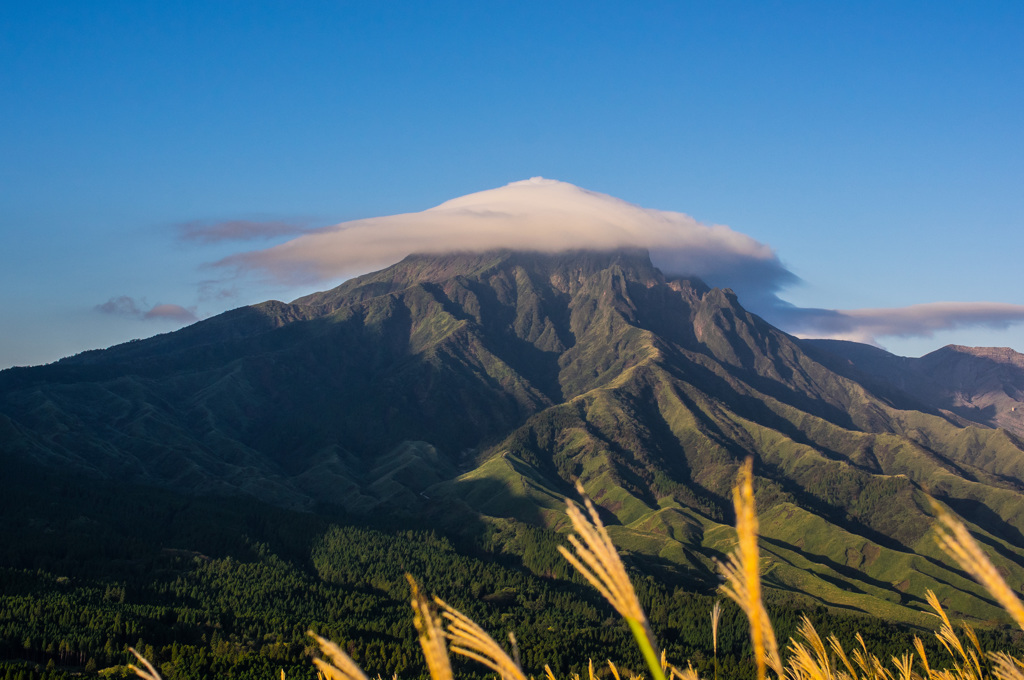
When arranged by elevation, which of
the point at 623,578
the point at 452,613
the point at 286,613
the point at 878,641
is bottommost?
the point at 878,641

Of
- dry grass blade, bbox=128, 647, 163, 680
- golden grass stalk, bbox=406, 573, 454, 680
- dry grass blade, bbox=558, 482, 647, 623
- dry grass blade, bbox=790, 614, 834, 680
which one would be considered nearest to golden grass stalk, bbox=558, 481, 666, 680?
dry grass blade, bbox=558, 482, 647, 623

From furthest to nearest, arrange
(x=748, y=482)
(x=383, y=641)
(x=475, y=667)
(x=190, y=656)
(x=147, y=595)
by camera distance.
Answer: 1. (x=147, y=595)
2. (x=475, y=667)
3. (x=383, y=641)
4. (x=190, y=656)
5. (x=748, y=482)

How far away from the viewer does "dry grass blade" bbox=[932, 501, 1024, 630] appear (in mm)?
3943

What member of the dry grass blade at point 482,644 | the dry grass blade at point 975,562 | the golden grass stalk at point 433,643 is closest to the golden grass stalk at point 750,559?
the dry grass blade at point 975,562

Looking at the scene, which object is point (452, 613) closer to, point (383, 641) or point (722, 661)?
point (383, 641)

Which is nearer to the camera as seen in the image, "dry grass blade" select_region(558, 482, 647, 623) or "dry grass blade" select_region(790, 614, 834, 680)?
"dry grass blade" select_region(558, 482, 647, 623)

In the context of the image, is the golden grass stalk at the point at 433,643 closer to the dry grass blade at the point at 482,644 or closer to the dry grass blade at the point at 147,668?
the dry grass blade at the point at 482,644

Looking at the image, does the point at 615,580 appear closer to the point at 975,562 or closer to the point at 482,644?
the point at 482,644

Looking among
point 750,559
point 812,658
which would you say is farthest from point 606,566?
point 812,658

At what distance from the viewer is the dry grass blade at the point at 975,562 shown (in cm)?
394

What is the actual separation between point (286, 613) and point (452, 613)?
204945 mm

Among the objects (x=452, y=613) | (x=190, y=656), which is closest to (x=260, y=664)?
(x=190, y=656)

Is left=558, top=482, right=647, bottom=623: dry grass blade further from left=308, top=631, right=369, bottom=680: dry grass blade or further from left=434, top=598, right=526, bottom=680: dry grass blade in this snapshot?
left=308, top=631, right=369, bottom=680: dry grass blade

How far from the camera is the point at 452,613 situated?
6.18 metres
